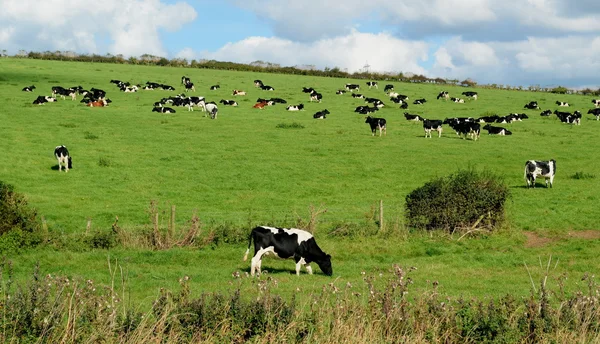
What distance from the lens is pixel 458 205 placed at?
24891 mm

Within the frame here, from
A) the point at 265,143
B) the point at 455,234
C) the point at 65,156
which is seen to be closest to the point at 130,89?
the point at 265,143

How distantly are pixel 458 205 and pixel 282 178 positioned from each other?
13.1m

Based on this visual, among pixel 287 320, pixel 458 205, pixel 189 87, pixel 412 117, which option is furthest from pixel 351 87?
pixel 287 320

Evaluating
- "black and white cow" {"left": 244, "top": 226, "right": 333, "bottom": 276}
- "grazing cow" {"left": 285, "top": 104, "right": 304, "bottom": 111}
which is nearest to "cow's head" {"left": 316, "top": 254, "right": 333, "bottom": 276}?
"black and white cow" {"left": 244, "top": 226, "right": 333, "bottom": 276}

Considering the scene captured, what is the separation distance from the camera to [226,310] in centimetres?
990

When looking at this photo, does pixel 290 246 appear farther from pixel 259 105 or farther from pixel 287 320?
pixel 259 105

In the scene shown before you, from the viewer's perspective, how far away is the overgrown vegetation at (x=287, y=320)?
30.2 ft

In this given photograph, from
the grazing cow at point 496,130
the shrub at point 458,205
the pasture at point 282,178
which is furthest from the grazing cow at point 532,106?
the shrub at point 458,205

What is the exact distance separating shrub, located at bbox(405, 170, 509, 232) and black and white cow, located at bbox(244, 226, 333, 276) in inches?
308

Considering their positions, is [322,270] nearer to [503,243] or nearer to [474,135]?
[503,243]

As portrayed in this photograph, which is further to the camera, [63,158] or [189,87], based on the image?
[189,87]

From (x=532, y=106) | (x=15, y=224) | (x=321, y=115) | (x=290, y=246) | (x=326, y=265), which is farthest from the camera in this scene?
(x=532, y=106)

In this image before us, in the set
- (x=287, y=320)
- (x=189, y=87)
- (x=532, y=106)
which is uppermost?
(x=189, y=87)

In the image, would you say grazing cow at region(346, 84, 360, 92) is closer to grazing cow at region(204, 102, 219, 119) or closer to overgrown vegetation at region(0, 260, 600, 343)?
grazing cow at region(204, 102, 219, 119)
